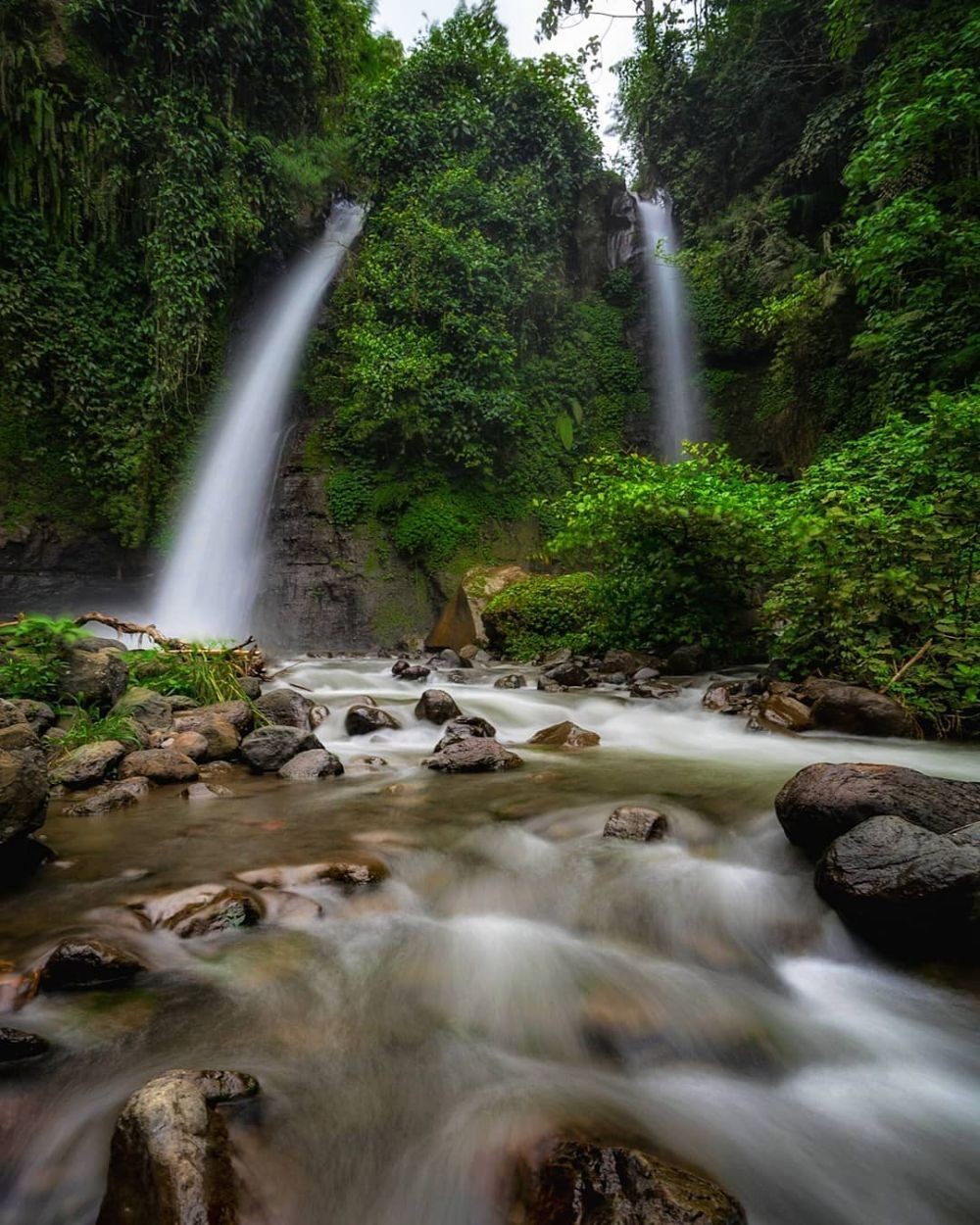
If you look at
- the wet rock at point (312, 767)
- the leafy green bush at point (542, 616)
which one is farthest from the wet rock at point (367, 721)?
the leafy green bush at point (542, 616)

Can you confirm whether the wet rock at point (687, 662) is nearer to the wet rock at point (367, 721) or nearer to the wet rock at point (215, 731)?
the wet rock at point (367, 721)

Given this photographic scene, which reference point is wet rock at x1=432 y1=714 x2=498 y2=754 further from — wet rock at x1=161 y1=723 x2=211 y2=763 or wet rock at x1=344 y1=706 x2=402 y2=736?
wet rock at x1=161 y1=723 x2=211 y2=763

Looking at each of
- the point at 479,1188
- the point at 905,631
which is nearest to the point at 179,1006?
the point at 479,1188

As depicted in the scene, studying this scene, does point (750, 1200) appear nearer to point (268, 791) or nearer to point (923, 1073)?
point (923, 1073)

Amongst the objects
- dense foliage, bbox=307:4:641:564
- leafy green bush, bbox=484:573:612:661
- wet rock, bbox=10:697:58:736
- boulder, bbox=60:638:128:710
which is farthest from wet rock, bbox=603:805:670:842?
dense foliage, bbox=307:4:641:564

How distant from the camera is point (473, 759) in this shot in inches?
183

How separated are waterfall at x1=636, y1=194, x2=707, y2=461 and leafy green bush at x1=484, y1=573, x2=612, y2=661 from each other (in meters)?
7.30

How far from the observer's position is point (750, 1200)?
4.75ft

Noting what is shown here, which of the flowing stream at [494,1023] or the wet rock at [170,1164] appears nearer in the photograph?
the wet rock at [170,1164]

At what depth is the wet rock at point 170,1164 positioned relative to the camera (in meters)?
1.23

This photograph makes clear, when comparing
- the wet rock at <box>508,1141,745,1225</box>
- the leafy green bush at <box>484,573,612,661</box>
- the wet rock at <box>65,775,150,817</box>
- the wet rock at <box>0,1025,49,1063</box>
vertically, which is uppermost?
the leafy green bush at <box>484,573,612,661</box>

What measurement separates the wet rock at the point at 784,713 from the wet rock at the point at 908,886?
125 inches

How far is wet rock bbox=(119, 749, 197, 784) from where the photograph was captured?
4230 mm

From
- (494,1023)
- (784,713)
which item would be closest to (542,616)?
(784,713)
